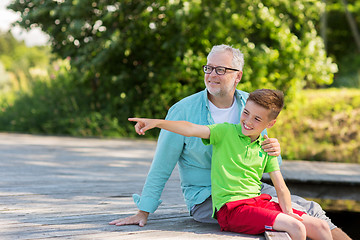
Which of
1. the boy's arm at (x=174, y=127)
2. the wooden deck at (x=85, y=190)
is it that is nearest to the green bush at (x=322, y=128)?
the wooden deck at (x=85, y=190)

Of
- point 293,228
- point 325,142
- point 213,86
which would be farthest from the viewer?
point 325,142

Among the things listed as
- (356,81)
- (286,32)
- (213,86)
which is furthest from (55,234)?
(356,81)

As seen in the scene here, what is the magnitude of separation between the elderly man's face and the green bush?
551cm

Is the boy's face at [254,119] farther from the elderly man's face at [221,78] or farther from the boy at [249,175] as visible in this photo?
the elderly man's face at [221,78]

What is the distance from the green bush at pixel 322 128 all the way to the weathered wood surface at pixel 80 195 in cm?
315

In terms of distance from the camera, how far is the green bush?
328 inches

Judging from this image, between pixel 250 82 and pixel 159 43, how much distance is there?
1897 mm

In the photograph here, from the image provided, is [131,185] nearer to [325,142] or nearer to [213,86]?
[213,86]

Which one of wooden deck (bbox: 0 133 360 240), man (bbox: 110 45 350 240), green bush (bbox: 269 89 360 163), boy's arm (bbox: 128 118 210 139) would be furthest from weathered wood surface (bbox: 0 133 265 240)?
green bush (bbox: 269 89 360 163)

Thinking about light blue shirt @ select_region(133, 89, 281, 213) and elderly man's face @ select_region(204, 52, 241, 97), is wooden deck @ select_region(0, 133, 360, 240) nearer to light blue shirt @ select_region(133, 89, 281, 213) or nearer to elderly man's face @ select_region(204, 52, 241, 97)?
light blue shirt @ select_region(133, 89, 281, 213)

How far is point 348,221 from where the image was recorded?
5.50 metres

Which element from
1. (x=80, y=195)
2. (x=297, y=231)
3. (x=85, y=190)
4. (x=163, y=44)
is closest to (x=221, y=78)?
(x=297, y=231)

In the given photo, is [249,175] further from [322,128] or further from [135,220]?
[322,128]

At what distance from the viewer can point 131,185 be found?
4.29 metres
